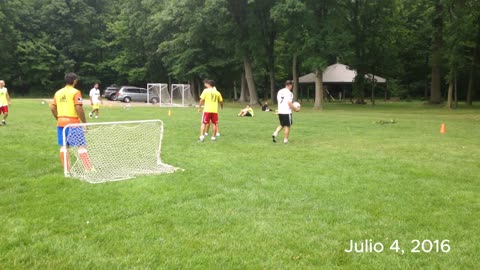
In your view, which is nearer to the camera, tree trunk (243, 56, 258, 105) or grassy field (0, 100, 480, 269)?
grassy field (0, 100, 480, 269)

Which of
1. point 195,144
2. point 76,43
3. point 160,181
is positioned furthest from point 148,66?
point 160,181

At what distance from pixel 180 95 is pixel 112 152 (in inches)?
1314

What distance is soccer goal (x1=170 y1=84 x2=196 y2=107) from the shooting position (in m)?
41.3

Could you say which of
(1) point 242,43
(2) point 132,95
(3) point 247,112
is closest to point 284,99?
(3) point 247,112

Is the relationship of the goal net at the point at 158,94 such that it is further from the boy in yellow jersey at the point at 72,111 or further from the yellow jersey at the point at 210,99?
the boy in yellow jersey at the point at 72,111

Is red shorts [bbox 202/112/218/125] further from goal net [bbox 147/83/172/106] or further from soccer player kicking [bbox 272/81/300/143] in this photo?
goal net [bbox 147/83/172/106]

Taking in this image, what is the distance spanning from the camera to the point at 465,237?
16.1 feet

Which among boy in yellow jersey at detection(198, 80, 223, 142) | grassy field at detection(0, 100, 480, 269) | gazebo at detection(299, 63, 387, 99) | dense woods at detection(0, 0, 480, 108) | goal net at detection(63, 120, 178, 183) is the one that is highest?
dense woods at detection(0, 0, 480, 108)

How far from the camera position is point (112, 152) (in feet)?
29.1

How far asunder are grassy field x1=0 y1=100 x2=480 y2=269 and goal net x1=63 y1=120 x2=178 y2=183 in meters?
0.29

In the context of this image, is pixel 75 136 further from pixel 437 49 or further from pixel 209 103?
pixel 437 49

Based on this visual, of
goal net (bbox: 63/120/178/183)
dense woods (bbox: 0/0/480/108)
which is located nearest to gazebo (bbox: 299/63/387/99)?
dense woods (bbox: 0/0/480/108)

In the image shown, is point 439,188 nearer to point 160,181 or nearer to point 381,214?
point 381,214

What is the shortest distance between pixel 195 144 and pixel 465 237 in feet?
27.6
